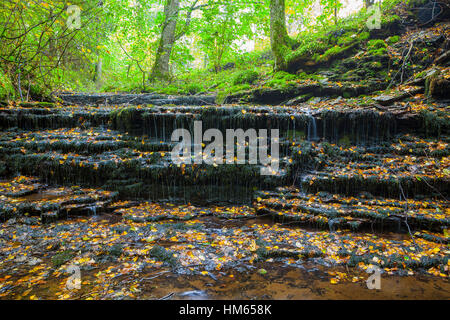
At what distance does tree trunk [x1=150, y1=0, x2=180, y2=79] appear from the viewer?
11.6 m

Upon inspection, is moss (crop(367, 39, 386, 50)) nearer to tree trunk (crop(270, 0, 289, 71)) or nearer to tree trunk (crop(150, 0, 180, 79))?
tree trunk (crop(270, 0, 289, 71))

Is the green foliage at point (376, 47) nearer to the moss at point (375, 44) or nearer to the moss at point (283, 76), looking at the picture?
the moss at point (375, 44)

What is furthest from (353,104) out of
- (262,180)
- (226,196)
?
(226,196)

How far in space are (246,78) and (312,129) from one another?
5.54 meters

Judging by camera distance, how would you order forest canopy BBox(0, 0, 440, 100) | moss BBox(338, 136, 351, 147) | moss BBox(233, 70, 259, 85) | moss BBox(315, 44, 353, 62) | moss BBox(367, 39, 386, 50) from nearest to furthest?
moss BBox(338, 136, 351, 147) < forest canopy BBox(0, 0, 440, 100) < moss BBox(367, 39, 386, 50) < moss BBox(315, 44, 353, 62) < moss BBox(233, 70, 259, 85)

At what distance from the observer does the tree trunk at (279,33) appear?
33.7ft

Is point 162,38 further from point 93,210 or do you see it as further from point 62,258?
point 62,258

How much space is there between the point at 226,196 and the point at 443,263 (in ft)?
13.6

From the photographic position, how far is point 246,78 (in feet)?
36.7

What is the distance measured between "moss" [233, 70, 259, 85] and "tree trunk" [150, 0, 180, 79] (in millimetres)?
3907

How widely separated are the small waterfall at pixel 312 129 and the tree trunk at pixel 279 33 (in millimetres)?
4859

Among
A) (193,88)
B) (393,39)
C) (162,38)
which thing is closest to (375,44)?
(393,39)

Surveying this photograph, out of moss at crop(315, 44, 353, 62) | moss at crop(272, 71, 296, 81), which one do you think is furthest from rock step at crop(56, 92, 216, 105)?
moss at crop(315, 44, 353, 62)

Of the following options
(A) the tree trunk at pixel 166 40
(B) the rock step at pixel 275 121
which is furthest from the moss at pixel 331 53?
(A) the tree trunk at pixel 166 40
